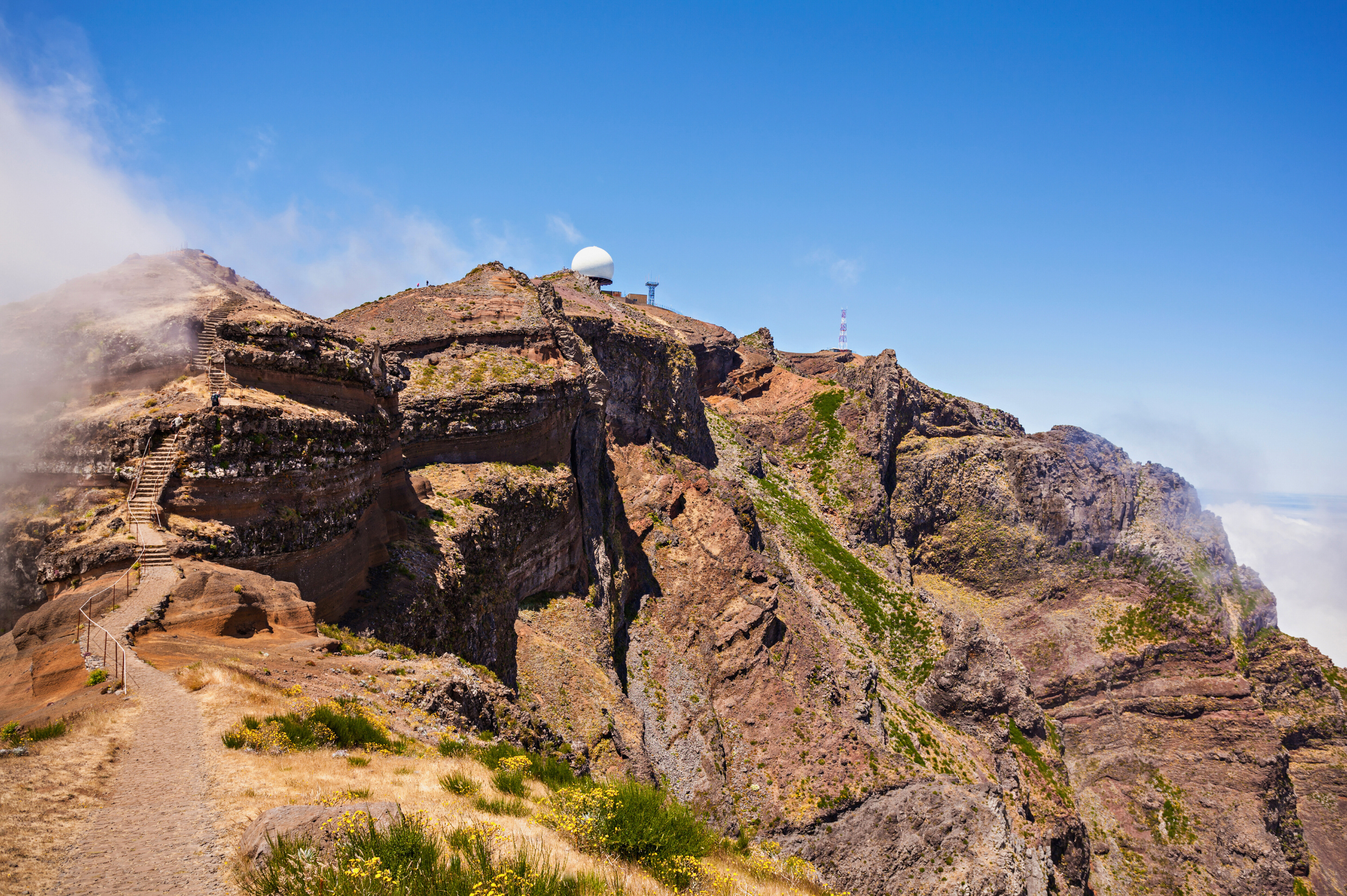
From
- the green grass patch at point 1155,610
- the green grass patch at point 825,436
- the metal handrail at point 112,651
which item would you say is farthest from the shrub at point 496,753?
the green grass patch at point 1155,610

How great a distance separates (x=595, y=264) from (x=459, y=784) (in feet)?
283

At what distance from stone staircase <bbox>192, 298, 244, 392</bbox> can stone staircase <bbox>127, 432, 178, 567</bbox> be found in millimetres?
2613

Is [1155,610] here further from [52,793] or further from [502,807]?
[52,793]

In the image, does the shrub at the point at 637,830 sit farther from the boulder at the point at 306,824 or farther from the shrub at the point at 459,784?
the boulder at the point at 306,824

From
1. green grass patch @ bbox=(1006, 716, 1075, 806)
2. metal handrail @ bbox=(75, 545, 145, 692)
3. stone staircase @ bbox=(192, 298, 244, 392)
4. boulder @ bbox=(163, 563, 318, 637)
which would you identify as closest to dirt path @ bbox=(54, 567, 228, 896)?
metal handrail @ bbox=(75, 545, 145, 692)

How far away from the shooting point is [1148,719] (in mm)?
66688

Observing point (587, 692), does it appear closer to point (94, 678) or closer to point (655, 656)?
point (655, 656)

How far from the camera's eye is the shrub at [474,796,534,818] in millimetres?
10594

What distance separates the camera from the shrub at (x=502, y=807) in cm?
1059

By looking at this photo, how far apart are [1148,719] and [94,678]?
279ft

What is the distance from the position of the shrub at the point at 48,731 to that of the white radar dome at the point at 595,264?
8447 centimetres

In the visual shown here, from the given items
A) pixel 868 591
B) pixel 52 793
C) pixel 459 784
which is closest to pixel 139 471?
pixel 52 793

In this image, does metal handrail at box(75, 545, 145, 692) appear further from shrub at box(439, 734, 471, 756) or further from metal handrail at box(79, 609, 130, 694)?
shrub at box(439, 734, 471, 756)

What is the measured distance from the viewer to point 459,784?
11281mm
